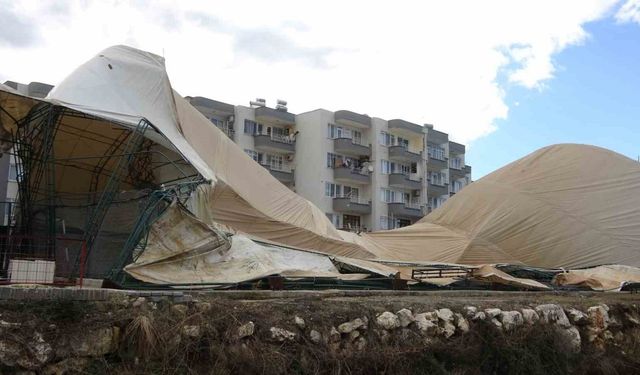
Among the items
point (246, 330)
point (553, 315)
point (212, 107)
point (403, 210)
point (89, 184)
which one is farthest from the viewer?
point (403, 210)

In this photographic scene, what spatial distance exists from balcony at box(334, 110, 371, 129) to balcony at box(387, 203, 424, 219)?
24.6ft

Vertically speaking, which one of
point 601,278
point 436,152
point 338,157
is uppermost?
point 436,152

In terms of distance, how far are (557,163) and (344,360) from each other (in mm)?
21628

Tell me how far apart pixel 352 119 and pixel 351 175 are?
527 centimetres

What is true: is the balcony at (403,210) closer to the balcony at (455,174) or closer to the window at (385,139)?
the window at (385,139)

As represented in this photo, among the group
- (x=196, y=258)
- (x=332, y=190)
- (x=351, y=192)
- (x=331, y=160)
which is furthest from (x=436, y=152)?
(x=196, y=258)

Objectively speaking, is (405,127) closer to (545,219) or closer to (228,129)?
(228,129)

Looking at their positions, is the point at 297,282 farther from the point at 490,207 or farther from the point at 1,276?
the point at 490,207

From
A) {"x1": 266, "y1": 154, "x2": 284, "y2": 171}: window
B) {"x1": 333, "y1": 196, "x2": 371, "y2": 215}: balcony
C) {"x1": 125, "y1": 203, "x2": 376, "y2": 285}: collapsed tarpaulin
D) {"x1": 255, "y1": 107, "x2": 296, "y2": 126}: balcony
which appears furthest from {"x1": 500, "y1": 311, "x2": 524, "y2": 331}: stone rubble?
{"x1": 266, "y1": 154, "x2": 284, "y2": 171}: window

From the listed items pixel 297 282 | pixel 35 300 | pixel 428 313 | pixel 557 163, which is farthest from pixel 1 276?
pixel 557 163

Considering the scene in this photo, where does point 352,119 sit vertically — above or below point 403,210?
above

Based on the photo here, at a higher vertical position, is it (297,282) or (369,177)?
(369,177)

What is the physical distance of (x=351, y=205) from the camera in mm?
49750

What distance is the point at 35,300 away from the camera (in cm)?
659
